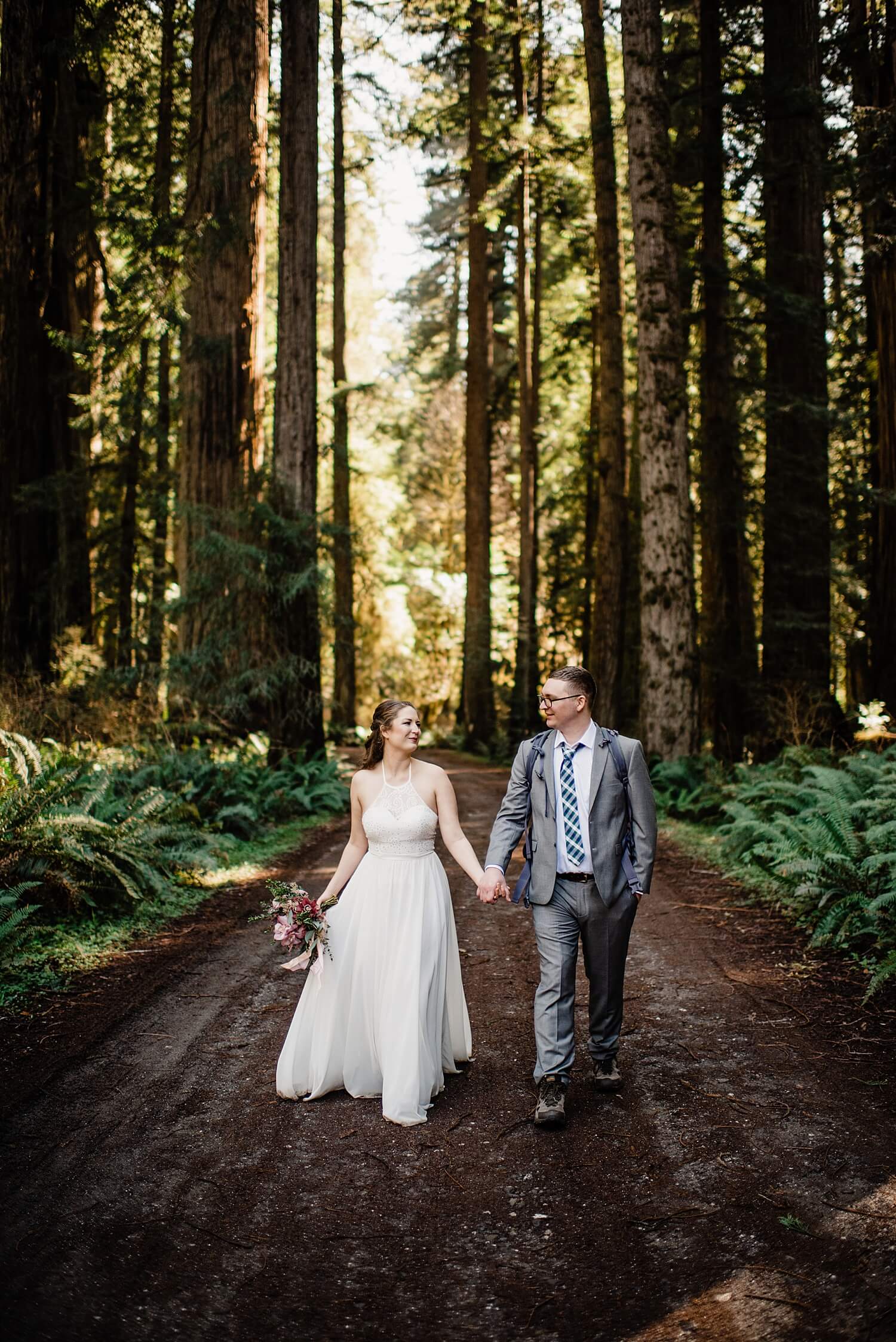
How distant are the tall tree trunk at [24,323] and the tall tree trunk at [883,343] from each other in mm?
11291

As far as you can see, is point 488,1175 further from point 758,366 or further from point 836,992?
point 758,366

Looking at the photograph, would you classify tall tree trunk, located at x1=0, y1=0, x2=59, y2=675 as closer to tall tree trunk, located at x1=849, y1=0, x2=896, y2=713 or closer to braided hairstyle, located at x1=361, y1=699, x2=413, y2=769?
braided hairstyle, located at x1=361, y1=699, x2=413, y2=769

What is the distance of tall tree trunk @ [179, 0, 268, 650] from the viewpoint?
50.2 ft

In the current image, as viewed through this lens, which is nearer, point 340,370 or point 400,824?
point 400,824

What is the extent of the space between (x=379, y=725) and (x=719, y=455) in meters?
14.8

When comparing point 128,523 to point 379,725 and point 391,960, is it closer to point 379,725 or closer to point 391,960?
point 379,725

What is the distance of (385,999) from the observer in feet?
15.9

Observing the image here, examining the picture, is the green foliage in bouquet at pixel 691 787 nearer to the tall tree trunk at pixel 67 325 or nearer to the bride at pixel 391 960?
the bride at pixel 391 960

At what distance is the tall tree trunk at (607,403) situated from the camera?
62.6 feet

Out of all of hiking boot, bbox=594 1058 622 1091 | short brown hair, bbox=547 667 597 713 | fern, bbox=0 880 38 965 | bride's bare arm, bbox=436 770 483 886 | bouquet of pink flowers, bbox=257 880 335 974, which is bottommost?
hiking boot, bbox=594 1058 622 1091

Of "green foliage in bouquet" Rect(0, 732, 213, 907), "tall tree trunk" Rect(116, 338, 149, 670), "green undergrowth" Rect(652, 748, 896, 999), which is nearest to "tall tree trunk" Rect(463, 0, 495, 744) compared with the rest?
"tall tree trunk" Rect(116, 338, 149, 670)

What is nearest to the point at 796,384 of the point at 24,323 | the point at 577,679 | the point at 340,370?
the point at 24,323

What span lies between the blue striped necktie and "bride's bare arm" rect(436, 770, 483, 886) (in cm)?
45

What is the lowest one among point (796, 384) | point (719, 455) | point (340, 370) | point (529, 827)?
point (529, 827)
